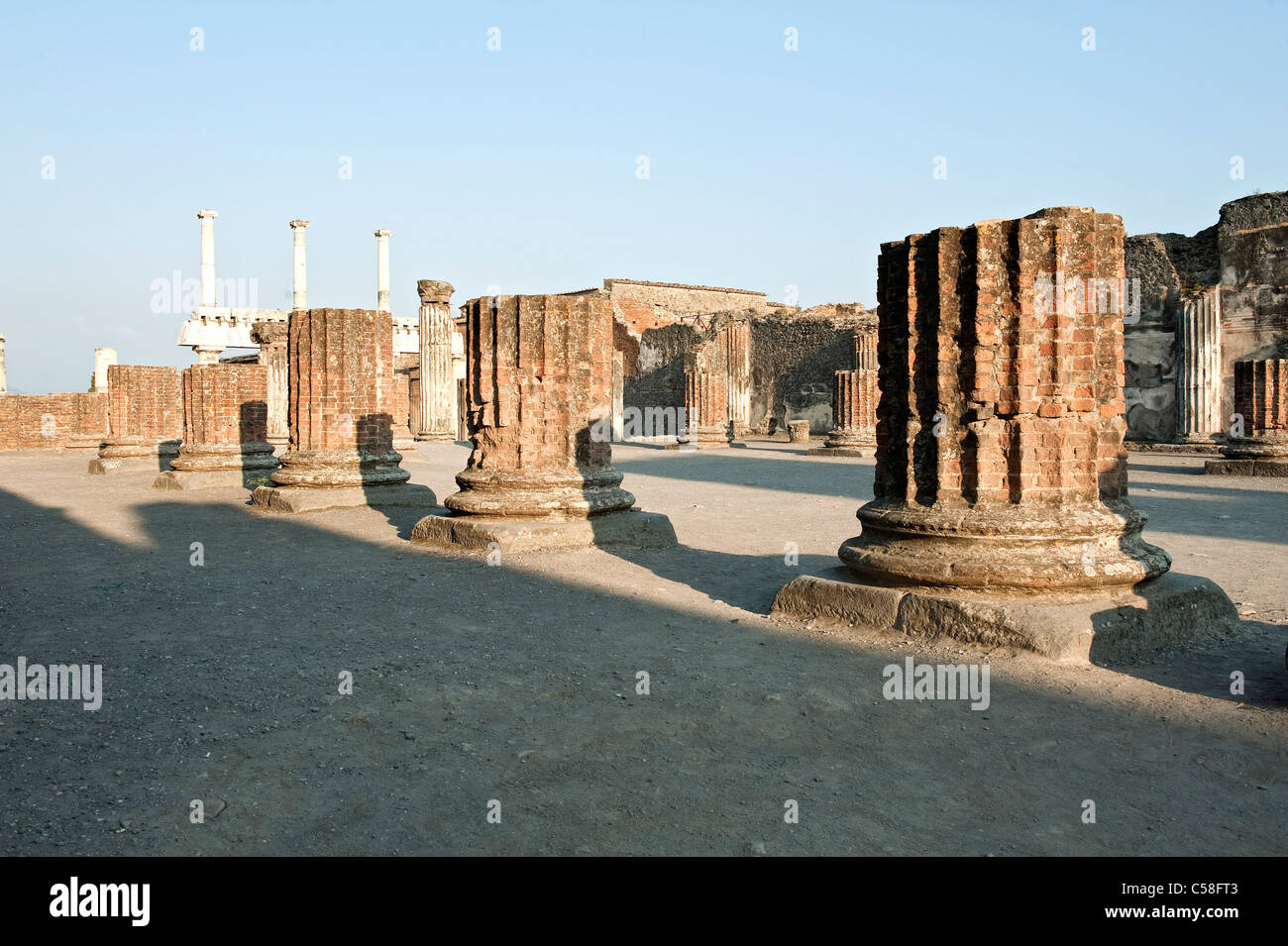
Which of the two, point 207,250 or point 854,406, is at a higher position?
point 207,250

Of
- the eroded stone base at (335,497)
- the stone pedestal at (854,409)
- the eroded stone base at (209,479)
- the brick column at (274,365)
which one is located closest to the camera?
the eroded stone base at (335,497)

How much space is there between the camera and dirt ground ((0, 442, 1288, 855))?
7.74 feet

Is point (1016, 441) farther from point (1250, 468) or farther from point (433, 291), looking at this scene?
point (433, 291)

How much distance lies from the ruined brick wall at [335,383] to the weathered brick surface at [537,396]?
3092 mm

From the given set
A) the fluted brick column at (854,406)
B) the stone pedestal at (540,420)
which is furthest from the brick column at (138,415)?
the fluted brick column at (854,406)

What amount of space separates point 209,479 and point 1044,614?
11602 mm

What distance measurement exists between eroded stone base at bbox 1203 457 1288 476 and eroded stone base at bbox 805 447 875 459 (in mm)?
6413

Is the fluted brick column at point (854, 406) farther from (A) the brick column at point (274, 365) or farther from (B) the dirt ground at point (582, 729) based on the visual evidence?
(A) the brick column at point (274, 365)

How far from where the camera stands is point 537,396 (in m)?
7.59

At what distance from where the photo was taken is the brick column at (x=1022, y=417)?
14.4ft

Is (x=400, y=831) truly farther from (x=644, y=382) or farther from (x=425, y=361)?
(x=644, y=382)

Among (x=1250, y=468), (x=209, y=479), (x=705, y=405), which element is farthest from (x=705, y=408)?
(x=209, y=479)

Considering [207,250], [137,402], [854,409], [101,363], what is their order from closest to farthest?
[137,402] → [854,409] → [207,250] → [101,363]

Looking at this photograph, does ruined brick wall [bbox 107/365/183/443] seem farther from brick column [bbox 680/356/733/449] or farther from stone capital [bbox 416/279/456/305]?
brick column [bbox 680/356/733/449]
